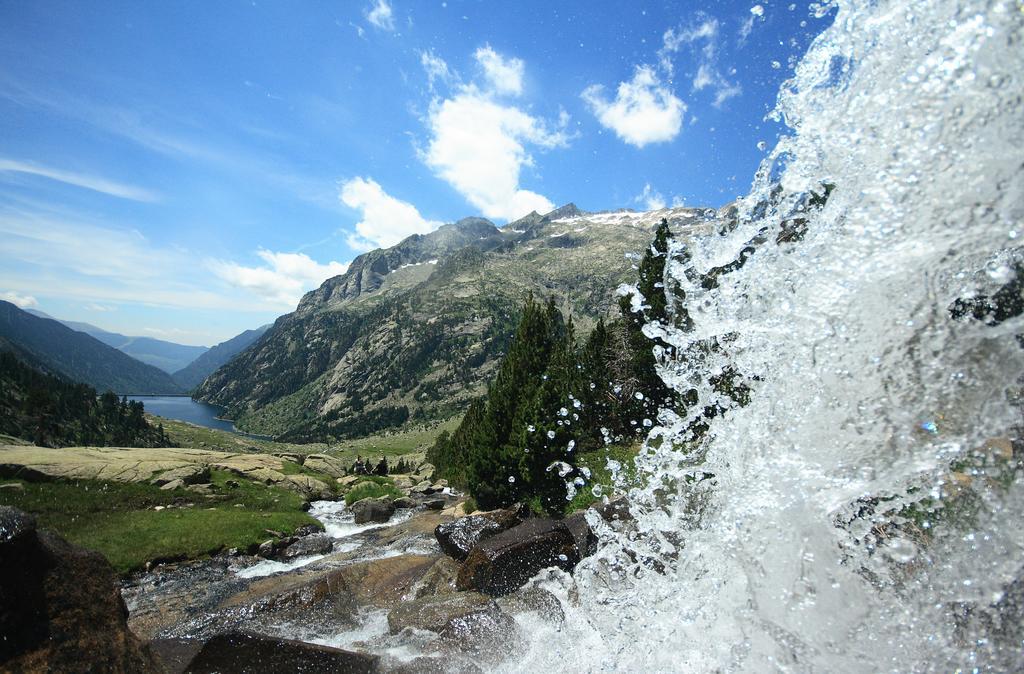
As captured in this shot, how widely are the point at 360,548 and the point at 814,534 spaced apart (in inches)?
882

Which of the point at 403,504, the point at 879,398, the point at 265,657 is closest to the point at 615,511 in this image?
the point at 879,398

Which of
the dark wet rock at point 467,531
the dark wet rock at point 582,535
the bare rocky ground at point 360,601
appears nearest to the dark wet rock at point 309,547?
the bare rocky ground at point 360,601

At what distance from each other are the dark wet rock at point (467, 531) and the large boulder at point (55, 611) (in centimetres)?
988

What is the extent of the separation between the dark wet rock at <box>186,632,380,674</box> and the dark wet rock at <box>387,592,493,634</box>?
7.16ft

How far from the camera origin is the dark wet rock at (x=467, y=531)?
53.0 ft

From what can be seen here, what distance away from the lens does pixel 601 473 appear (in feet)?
85.2

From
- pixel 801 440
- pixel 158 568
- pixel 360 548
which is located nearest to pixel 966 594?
pixel 801 440

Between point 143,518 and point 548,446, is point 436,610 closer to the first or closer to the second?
point 548,446

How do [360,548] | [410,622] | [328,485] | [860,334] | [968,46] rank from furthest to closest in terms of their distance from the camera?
[328,485] < [360,548] < [410,622] < [860,334] < [968,46]

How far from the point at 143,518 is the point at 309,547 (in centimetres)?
889

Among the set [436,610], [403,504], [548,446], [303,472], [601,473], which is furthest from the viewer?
[303,472]

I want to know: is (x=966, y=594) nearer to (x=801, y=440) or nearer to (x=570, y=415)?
(x=801, y=440)

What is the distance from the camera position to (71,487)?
92.8 feet

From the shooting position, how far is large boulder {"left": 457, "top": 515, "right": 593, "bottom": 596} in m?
13.1
